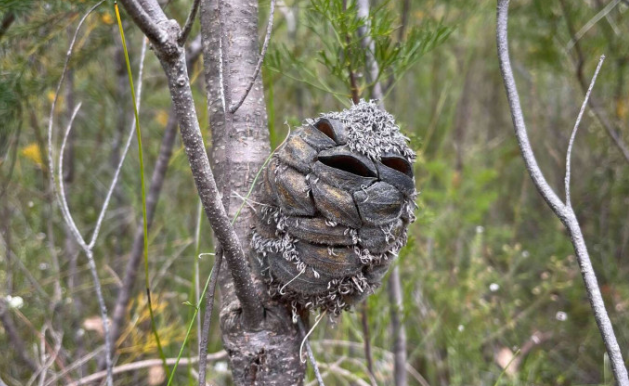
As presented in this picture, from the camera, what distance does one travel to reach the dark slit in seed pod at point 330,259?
65cm

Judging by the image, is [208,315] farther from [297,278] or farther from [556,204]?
[556,204]

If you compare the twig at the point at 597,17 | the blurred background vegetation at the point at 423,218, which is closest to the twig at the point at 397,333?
the blurred background vegetation at the point at 423,218

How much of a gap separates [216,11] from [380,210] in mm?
413

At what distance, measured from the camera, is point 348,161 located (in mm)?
642

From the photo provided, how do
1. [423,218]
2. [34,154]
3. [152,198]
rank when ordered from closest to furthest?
1. [423,218]
2. [152,198]
3. [34,154]

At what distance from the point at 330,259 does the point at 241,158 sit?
0.23m

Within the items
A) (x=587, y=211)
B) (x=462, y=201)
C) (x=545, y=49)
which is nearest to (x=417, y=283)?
(x=462, y=201)

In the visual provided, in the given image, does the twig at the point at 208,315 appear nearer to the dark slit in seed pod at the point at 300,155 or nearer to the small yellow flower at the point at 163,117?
the dark slit in seed pod at the point at 300,155

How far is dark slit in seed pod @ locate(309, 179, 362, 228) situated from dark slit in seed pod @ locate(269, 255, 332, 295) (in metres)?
0.08

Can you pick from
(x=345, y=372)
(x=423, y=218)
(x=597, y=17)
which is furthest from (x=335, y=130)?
(x=597, y=17)

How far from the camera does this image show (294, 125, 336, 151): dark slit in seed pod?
0.64m

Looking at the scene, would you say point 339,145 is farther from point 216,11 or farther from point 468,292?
point 468,292

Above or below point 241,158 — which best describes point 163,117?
above

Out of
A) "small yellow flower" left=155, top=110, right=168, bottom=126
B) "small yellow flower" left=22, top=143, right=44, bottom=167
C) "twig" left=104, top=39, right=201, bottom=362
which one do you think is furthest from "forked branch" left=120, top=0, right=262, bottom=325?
"small yellow flower" left=155, top=110, right=168, bottom=126
